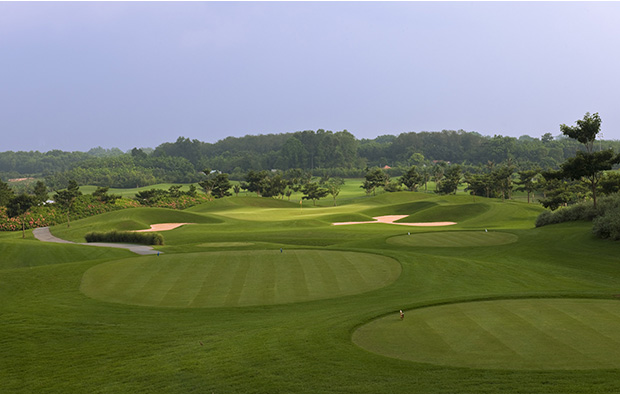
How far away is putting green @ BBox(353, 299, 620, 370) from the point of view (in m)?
10.1

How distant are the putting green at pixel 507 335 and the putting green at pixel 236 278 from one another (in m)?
6.17

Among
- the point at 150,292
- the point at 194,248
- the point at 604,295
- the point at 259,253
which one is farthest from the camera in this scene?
the point at 194,248

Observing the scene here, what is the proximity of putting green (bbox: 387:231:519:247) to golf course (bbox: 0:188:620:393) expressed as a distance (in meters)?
1.69

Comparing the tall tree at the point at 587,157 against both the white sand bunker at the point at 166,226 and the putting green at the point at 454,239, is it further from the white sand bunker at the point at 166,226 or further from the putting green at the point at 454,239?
the white sand bunker at the point at 166,226

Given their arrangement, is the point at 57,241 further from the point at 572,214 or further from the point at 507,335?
the point at 507,335

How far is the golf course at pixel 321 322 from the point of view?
970cm

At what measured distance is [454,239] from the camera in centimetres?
3575

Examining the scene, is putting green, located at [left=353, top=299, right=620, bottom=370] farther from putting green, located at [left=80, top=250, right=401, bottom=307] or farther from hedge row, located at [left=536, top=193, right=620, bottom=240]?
hedge row, located at [left=536, top=193, right=620, bottom=240]

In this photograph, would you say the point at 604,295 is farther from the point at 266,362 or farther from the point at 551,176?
the point at 551,176

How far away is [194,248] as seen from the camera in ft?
113

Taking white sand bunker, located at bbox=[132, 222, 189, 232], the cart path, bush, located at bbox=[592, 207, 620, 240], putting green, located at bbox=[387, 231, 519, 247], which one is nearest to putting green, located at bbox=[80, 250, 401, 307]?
the cart path

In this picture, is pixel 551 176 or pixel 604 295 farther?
pixel 551 176

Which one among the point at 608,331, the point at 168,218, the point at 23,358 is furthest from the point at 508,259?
the point at 168,218

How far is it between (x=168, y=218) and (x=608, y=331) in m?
61.2
